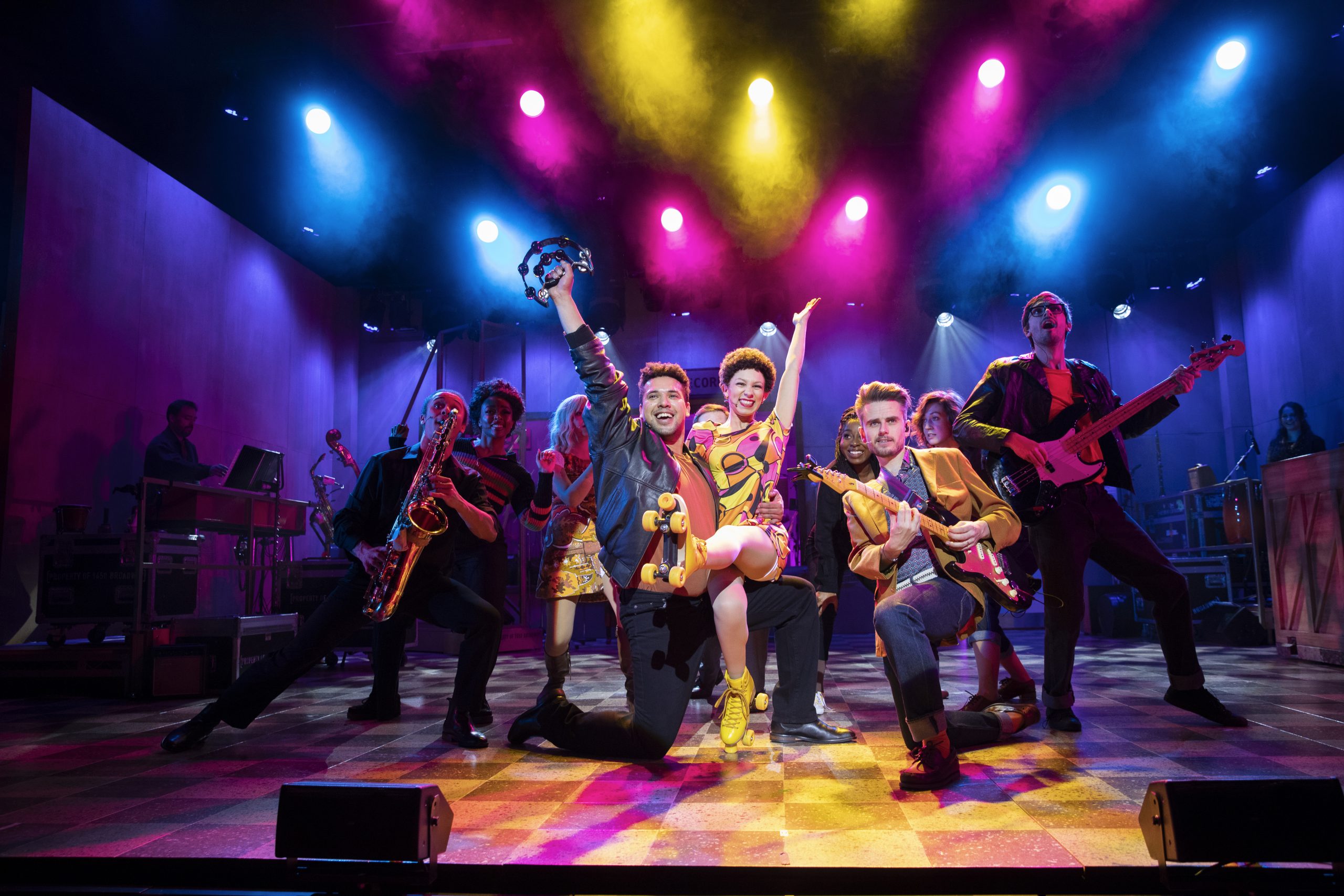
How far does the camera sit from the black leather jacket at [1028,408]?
3.94 metres

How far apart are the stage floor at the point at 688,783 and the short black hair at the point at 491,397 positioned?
5.84ft

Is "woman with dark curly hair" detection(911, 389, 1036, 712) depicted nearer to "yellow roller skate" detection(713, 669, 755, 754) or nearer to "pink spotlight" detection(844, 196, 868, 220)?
"yellow roller skate" detection(713, 669, 755, 754)


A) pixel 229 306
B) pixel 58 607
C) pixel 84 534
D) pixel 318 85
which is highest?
pixel 318 85

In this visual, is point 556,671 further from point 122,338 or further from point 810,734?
point 122,338

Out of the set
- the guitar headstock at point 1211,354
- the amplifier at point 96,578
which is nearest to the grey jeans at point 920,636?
the guitar headstock at point 1211,354

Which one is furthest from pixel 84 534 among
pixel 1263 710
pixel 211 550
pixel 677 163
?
pixel 1263 710

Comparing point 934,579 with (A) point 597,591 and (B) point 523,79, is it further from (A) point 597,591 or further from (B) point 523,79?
(B) point 523,79

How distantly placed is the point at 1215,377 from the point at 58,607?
15162 millimetres

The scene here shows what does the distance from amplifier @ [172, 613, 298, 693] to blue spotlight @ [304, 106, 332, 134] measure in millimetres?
5913

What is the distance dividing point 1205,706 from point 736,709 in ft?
7.95

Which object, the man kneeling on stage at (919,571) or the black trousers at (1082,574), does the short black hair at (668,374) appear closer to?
the man kneeling on stage at (919,571)

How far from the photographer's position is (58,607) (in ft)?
19.7

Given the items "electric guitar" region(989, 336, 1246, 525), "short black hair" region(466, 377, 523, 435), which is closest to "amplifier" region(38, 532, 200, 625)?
"short black hair" region(466, 377, 523, 435)

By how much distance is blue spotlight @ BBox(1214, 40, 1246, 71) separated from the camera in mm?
7766
